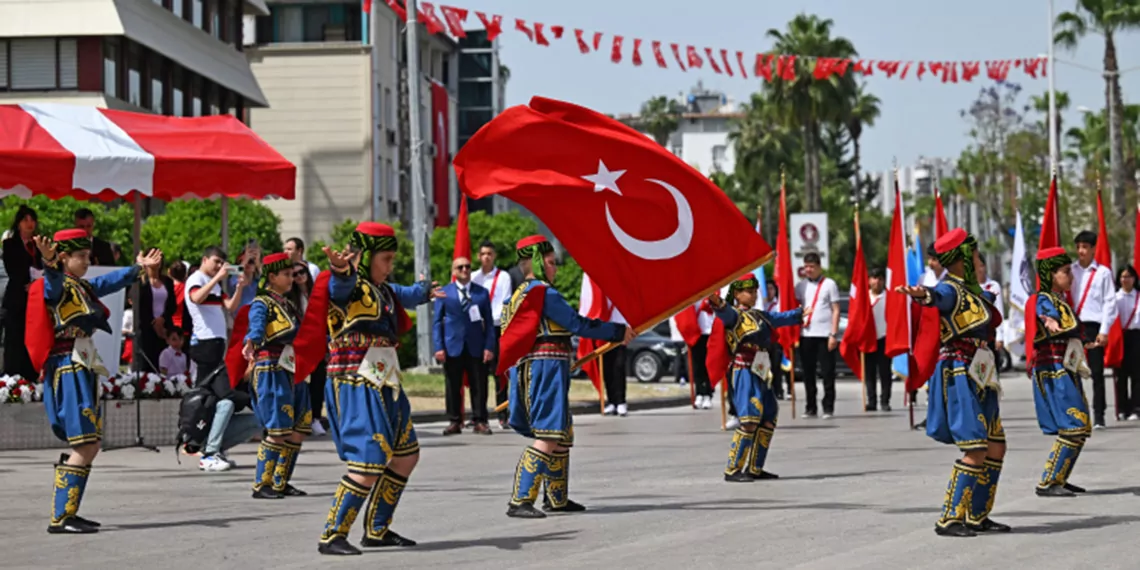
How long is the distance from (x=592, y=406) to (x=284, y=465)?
12.2m

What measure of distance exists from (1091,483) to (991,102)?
56.2 m

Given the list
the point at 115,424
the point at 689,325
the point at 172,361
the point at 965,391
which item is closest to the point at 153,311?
the point at 172,361

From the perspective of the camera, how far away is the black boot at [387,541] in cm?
966

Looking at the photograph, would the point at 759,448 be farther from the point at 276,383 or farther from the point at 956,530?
the point at 956,530

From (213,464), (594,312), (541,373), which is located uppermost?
(594,312)

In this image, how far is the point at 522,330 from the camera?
11.0 meters

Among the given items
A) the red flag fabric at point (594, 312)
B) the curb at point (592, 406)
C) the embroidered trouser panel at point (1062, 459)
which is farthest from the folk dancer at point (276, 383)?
the curb at point (592, 406)

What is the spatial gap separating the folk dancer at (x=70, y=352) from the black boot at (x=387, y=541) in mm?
1999

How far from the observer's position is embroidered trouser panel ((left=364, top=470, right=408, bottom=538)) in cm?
953

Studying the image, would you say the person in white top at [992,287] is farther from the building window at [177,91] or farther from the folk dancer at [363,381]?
the building window at [177,91]

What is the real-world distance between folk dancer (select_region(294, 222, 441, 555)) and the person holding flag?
13.1 feet

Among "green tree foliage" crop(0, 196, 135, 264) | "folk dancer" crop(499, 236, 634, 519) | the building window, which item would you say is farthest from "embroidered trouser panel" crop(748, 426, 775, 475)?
the building window

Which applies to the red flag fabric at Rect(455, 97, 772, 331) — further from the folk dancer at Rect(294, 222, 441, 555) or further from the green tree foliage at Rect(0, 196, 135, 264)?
the green tree foliage at Rect(0, 196, 135, 264)

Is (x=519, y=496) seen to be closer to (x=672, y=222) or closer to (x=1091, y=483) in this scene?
(x=672, y=222)
